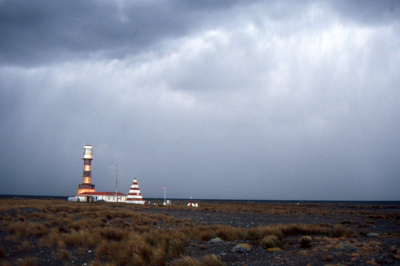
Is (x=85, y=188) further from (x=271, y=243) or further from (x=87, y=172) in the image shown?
(x=271, y=243)

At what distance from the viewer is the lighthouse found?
179 feet

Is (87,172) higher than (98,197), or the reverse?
(87,172)

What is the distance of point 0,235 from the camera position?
14.4 m

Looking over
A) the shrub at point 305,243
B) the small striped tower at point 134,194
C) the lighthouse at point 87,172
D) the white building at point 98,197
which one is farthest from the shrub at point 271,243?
the lighthouse at point 87,172

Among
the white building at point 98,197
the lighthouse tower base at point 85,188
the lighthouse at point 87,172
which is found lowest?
the white building at point 98,197

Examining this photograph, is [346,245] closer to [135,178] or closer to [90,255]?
[90,255]

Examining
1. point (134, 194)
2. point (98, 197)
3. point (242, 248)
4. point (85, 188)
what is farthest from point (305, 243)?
point (85, 188)

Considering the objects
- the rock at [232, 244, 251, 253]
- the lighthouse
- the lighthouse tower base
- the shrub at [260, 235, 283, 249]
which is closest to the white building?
the lighthouse tower base

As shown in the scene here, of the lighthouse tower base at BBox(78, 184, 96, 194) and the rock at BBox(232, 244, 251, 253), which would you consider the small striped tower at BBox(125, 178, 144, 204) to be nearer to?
the lighthouse tower base at BBox(78, 184, 96, 194)

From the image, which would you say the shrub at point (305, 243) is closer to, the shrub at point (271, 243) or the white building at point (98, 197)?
the shrub at point (271, 243)

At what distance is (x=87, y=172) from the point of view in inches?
2175

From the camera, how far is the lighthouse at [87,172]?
54.5 m

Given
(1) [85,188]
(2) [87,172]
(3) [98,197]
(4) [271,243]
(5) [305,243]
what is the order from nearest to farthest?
(5) [305,243]
(4) [271,243]
(3) [98,197]
(1) [85,188]
(2) [87,172]

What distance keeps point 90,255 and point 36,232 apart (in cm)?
483
